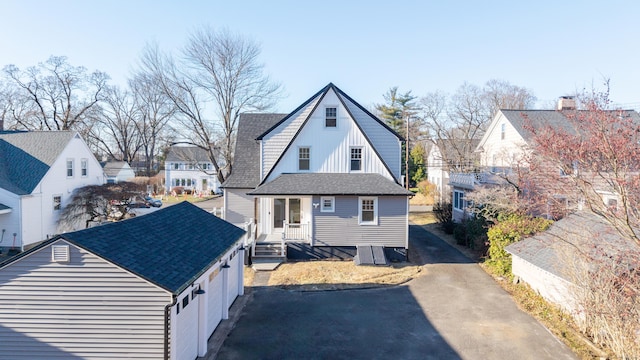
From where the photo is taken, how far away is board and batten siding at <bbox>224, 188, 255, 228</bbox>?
1952 cm

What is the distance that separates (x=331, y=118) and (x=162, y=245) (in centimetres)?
1225

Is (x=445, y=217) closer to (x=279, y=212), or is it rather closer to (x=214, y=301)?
(x=279, y=212)

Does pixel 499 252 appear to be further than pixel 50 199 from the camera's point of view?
No

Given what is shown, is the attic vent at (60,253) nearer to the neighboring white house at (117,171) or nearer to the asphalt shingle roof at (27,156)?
the asphalt shingle roof at (27,156)

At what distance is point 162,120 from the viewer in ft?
152

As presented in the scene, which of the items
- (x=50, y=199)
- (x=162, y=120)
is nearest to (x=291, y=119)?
(x=50, y=199)

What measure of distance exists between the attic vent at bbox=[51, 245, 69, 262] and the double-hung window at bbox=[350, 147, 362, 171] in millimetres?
13890

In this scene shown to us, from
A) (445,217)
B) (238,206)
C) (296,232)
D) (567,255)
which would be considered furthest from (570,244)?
(445,217)

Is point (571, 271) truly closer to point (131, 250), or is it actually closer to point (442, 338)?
point (442, 338)

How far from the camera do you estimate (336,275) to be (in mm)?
15352

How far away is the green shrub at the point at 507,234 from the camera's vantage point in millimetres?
14023

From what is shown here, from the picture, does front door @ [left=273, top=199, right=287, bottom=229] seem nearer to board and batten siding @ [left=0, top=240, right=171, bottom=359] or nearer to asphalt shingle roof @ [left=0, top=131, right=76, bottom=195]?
board and batten siding @ [left=0, top=240, right=171, bottom=359]

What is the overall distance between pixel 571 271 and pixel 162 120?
47419 millimetres

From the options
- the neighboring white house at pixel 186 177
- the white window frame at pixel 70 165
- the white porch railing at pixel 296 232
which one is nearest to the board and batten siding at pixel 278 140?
the white porch railing at pixel 296 232
